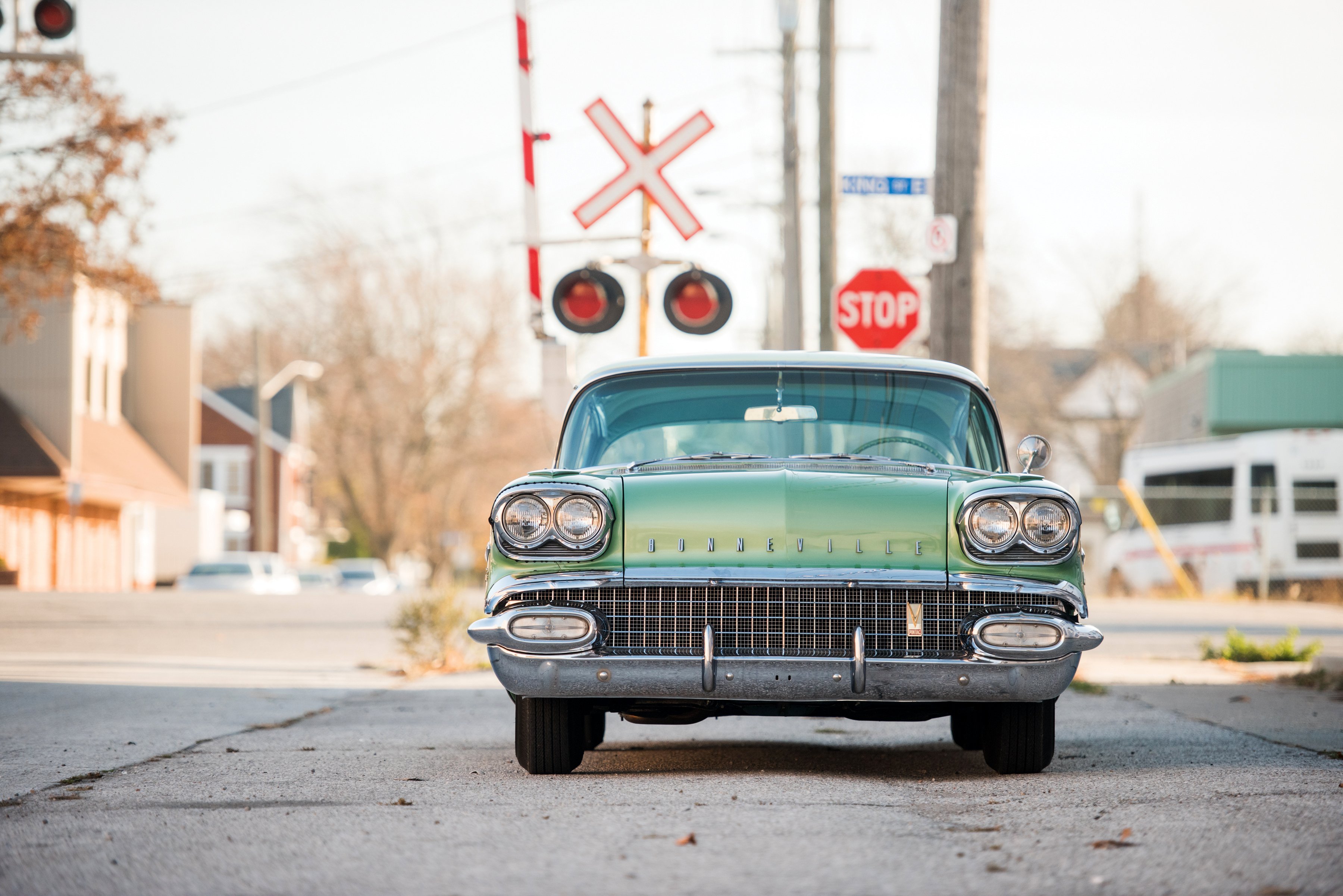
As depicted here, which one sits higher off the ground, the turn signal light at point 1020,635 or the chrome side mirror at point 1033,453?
the chrome side mirror at point 1033,453

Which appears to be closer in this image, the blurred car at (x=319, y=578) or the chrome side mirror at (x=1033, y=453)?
the chrome side mirror at (x=1033, y=453)

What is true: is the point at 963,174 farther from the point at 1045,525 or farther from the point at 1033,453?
the point at 1045,525

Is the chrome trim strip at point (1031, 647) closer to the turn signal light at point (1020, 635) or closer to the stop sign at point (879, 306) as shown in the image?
the turn signal light at point (1020, 635)

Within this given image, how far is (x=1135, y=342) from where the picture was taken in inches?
2410

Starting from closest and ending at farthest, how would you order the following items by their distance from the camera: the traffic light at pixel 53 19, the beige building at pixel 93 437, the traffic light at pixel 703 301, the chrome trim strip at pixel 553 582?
the chrome trim strip at pixel 553 582
the traffic light at pixel 703 301
the traffic light at pixel 53 19
the beige building at pixel 93 437

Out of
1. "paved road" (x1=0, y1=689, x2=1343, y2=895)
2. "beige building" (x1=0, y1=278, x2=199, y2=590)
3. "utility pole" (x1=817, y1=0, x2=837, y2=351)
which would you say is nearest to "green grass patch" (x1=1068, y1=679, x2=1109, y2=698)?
"paved road" (x1=0, y1=689, x2=1343, y2=895)

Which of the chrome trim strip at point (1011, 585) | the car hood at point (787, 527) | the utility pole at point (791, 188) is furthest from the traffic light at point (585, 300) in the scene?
the utility pole at point (791, 188)

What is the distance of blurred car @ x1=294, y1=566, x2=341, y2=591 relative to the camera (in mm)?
50750

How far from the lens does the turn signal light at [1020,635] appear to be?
5.44m

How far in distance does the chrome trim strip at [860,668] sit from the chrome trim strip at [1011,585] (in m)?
0.38

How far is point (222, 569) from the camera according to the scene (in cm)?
3903

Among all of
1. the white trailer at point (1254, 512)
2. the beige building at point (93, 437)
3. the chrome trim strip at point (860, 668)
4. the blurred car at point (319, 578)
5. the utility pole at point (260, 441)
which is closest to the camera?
the chrome trim strip at point (860, 668)

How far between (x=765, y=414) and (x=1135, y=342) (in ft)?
189

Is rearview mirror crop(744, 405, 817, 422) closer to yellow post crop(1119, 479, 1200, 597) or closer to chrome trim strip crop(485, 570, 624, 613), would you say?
chrome trim strip crop(485, 570, 624, 613)
